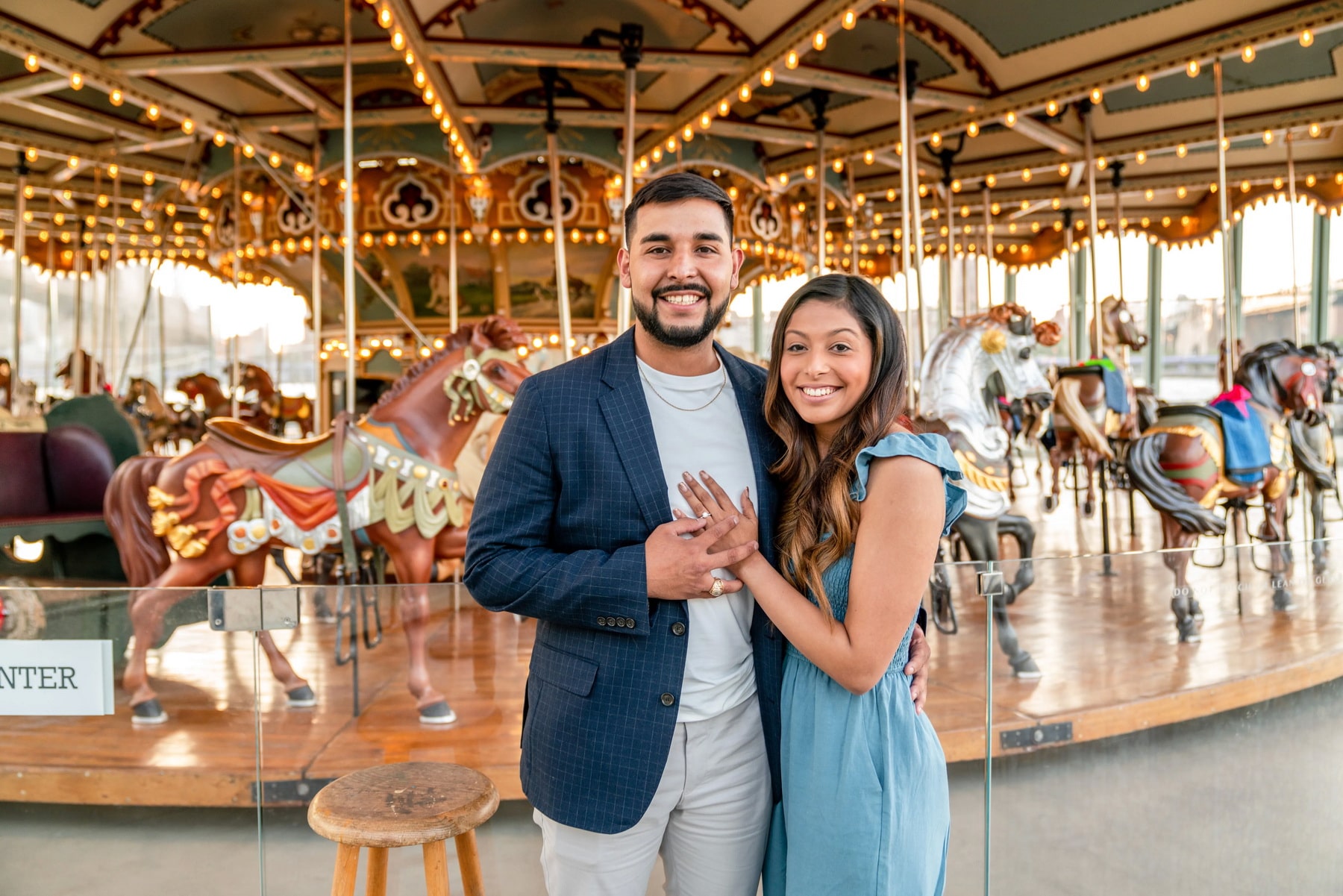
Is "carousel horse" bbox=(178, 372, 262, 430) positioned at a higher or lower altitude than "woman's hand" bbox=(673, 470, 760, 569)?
higher

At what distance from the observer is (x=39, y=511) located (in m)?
5.83

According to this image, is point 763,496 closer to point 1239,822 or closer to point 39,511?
point 1239,822

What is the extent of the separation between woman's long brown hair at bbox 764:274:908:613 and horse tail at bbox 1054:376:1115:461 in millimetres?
6522

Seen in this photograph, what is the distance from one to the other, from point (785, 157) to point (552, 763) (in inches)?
330

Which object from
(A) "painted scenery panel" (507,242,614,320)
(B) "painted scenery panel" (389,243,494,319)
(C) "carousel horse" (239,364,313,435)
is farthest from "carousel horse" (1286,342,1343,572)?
(C) "carousel horse" (239,364,313,435)

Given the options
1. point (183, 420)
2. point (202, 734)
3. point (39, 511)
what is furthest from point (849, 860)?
point (183, 420)

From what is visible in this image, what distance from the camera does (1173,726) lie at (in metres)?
3.01

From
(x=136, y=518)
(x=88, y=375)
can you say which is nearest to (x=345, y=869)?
(x=136, y=518)

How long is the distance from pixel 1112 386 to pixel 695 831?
7709mm

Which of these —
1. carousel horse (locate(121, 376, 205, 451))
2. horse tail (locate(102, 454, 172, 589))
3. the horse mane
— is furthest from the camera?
carousel horse (locate(121, 376, 205, 451))

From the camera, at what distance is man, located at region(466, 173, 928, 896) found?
57.6 inches

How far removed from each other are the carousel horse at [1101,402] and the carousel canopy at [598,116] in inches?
63.5

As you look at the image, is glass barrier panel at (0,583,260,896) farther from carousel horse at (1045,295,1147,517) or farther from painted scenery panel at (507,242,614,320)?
painted scenery panel at (507,242,614,320)

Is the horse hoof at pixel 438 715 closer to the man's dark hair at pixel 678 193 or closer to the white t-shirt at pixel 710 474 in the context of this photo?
the white t-shirt at pixel 710 474
